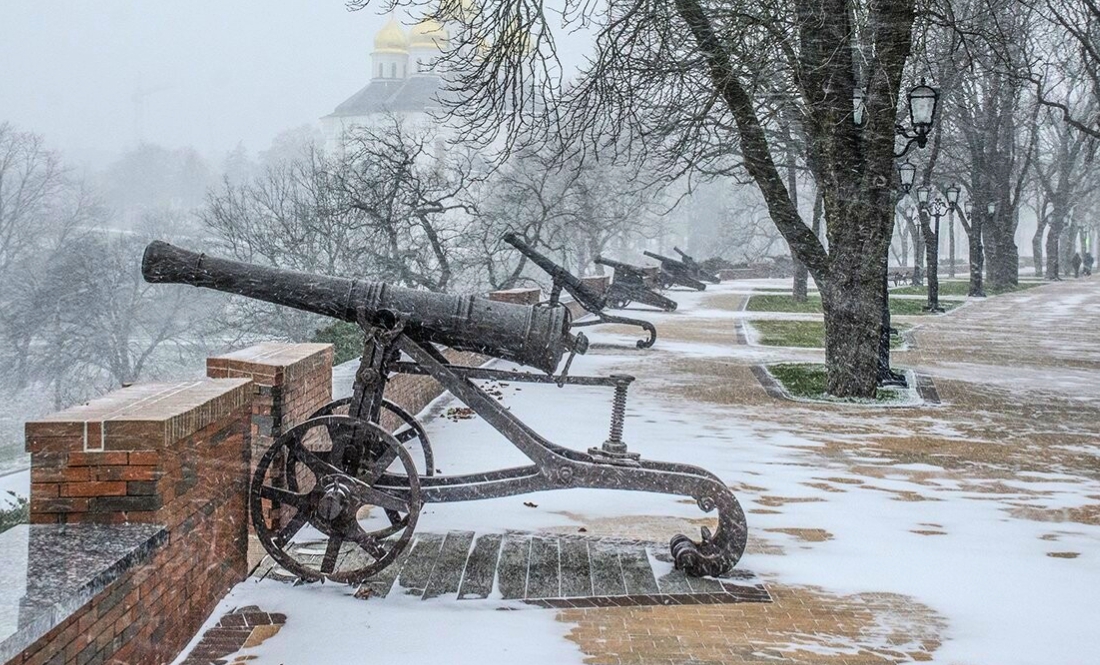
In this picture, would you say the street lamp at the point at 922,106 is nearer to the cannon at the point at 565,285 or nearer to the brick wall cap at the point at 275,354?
the cannon at the point at 565,285

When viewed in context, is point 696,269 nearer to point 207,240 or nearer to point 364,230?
point 364,230

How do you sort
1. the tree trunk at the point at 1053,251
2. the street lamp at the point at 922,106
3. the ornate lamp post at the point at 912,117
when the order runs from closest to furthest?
the ornate lamp post at the point at 912,117 → the street lamp at the point at 922,106 → the tree trunk at the point at 1053,251

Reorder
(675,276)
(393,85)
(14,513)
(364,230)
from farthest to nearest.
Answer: (393,85), (675,276), (364,230), (14,513)

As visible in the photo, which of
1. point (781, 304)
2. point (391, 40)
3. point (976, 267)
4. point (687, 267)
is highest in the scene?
point (391, 40)

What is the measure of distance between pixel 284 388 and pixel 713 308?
23.7m

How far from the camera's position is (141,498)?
3865 millimetres

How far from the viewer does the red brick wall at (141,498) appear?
3.48 m

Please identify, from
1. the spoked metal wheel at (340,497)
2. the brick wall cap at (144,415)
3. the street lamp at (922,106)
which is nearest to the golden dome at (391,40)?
the street lamp at (922,106)

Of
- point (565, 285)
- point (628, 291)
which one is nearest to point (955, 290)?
point (628, 291)

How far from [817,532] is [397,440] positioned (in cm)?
270

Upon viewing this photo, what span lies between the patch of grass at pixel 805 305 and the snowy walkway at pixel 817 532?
1389 centimetres

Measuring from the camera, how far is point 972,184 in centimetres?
3616

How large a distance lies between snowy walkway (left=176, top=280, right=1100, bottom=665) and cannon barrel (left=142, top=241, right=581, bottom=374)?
118 cm

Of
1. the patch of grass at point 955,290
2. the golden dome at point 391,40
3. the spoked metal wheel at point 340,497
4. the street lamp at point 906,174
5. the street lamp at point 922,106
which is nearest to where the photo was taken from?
the spoked metal wheel at point 340,497
